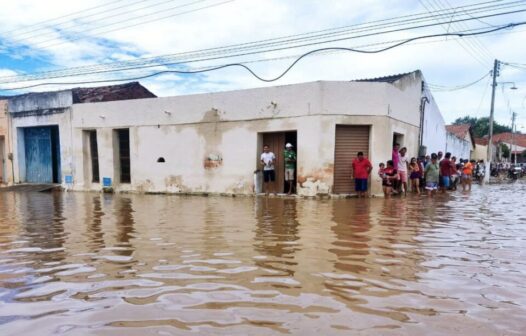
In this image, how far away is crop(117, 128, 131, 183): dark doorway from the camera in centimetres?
1513

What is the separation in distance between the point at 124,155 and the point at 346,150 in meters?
9.17

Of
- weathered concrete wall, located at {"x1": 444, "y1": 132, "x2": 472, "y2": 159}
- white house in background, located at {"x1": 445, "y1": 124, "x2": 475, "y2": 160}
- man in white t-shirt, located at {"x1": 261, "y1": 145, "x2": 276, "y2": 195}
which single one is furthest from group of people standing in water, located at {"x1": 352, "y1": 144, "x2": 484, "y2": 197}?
white house in background, located at {"x1": 445, "y1": 124, "x2": 475, "y2": 160}

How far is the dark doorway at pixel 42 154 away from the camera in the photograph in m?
16.9

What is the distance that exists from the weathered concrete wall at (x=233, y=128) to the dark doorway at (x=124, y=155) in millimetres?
339

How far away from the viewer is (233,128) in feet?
41.3

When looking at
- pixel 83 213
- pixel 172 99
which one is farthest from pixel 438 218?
pixel 172 99

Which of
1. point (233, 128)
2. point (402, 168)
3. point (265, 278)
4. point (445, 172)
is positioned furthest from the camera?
point (445, 172)

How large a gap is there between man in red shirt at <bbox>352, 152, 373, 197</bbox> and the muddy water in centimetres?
441

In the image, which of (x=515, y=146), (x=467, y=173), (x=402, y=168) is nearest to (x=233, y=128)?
(x=402, y=168)

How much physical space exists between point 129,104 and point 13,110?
710 centimetres

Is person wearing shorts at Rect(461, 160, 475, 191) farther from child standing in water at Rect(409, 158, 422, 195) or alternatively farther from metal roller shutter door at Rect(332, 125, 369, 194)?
metal roller shutter door at Rect(332, 125, 369, 194)

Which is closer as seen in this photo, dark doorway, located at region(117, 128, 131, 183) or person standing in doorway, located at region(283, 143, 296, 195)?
person standing in doorway, located at region(283, 143, 296, 195)

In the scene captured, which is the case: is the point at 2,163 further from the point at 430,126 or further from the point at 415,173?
the point at 430,126

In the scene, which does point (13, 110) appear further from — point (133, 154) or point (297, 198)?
point (297, 198)
